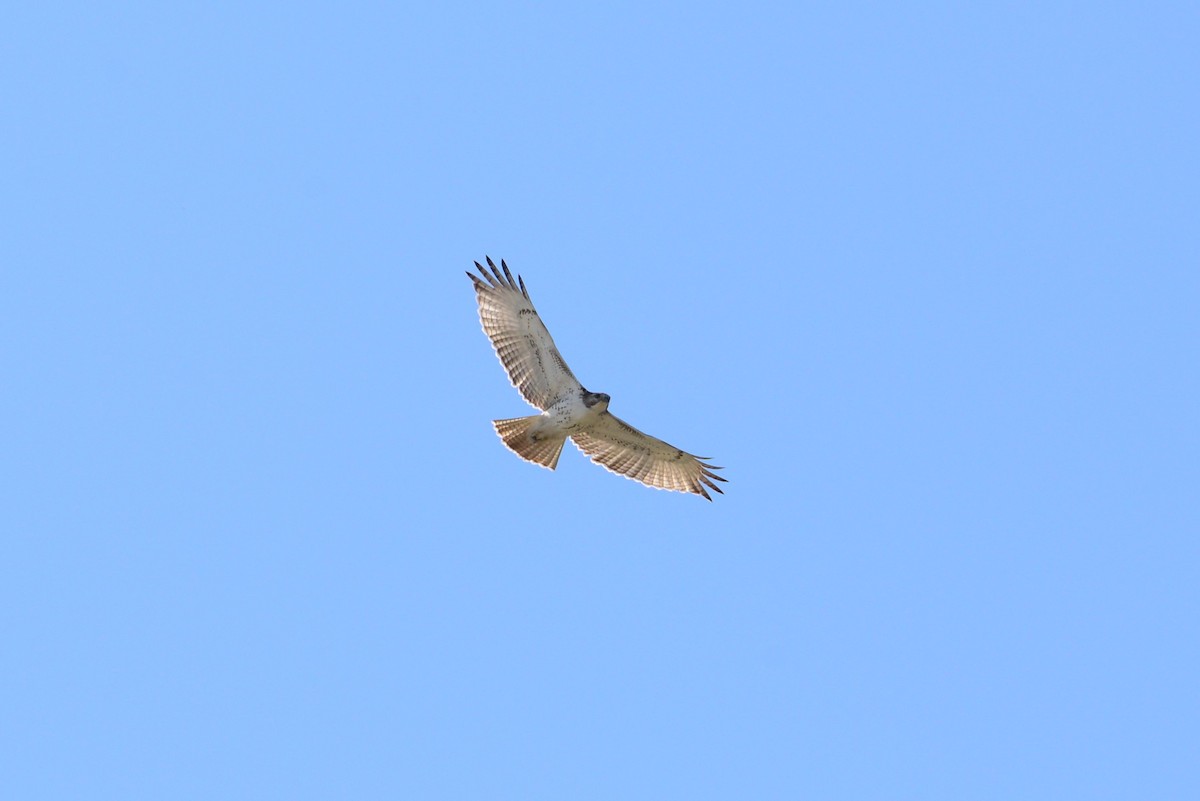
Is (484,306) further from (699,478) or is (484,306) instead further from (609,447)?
(699,478)

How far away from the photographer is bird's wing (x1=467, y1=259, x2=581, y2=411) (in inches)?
706

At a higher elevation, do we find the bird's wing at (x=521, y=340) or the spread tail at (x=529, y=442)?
the bird's wing at (x=521, y=340)

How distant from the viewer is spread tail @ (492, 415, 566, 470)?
1792cm

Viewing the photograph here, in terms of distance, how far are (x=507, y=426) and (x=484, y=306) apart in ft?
5.04

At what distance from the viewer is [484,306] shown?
1827cm

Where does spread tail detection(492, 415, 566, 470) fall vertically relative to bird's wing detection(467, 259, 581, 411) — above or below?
below

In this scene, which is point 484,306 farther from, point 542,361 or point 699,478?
point 699,478

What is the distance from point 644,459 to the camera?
18.9m

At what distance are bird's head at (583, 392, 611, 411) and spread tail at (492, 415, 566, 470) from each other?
663 millimetres

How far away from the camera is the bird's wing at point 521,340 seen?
17922 millimetres

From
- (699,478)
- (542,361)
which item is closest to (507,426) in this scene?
(542,361)

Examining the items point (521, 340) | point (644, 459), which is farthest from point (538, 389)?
point (644, 459)

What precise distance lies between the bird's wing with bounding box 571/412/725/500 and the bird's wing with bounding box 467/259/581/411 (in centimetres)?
71

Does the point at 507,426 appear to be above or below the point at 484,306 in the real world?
below
